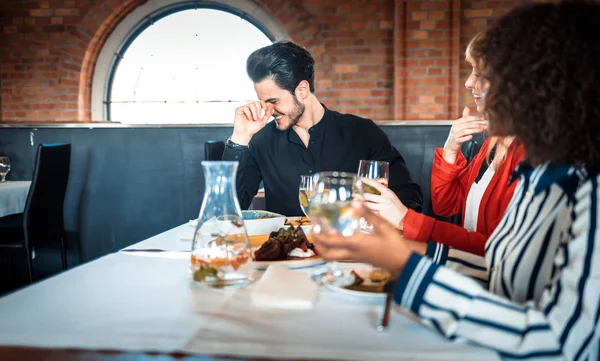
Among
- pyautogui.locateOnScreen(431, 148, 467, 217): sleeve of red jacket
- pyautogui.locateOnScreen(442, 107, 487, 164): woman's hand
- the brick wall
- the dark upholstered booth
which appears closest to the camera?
pyautogui.locateOnScreen(442, 107, 487, 164): woman's hand

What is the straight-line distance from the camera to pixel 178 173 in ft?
10.6

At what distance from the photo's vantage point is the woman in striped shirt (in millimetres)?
658

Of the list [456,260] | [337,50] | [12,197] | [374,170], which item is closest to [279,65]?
[374,170]

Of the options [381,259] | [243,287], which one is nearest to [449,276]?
[381,259]

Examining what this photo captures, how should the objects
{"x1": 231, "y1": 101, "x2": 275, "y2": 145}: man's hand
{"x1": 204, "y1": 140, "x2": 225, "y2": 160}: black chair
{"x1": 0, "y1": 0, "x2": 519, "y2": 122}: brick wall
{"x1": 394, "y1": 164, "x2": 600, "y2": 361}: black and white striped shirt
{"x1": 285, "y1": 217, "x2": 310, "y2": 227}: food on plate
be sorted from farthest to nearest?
{"x1": 0, "y1": 0, "x2": 519, "y2": 122}: brick wall, {"x1": 204, "y1": 140, "x2": 225, "y2": 160}: black chair, {"x1": 231, "y1": 101, "x2": 275, "y2": 145}: man's hand, {"x1": 285, "y1": 217, "x2": 310, "y2": 227}: food on plate, {"x1": 394, "y1": 164, "x2": 600, "y2": 361}: black and white striped shirt

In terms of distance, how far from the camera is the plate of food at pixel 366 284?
0.83m

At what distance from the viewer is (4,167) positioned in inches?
133

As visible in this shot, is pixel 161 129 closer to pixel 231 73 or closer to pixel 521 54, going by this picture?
pixel 231 73

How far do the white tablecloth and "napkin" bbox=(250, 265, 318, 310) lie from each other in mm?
2733

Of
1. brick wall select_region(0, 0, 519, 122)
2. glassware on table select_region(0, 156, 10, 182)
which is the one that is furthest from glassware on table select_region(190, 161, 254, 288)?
brick wall select_region(0, 0, 519, 122)

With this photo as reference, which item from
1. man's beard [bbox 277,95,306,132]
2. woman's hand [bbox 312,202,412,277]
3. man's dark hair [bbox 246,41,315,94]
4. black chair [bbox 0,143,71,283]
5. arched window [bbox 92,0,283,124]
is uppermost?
arched window [bbox 92,0,283,124]

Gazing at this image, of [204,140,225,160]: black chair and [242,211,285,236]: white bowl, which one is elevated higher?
[204,140,225,160]: black chair

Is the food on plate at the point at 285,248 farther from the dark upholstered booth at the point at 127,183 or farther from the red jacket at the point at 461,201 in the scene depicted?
the dark upholstered booth at the point at 127,183

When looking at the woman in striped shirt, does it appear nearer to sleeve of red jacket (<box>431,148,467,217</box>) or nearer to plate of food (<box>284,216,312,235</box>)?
plate of food (<box>284,216,312,235</box>)
